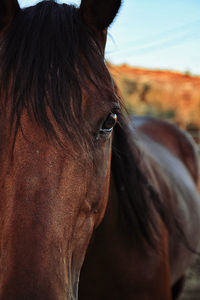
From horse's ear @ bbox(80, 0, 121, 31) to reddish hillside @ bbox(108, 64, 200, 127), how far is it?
19.3 m

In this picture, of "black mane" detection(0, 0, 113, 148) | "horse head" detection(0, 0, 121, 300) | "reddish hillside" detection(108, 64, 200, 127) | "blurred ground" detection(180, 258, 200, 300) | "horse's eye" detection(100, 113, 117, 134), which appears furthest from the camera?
"reddish hillside" detection(108, 64, 200, 127)

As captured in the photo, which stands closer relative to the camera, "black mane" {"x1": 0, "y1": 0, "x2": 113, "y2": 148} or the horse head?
the horse head

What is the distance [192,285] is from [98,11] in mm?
4264

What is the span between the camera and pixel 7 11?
1.44m

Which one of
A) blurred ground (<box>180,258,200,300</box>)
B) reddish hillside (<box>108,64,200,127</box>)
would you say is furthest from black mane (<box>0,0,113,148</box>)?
reddish hillside (<box>108,64,200,127</box>)

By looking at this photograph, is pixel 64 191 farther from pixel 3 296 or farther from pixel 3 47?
pixel 3 47

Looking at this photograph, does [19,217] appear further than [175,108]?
No

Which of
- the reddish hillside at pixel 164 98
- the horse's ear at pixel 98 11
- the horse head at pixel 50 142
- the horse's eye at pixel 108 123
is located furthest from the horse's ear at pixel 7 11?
the reddish hillside at pixel 164 98

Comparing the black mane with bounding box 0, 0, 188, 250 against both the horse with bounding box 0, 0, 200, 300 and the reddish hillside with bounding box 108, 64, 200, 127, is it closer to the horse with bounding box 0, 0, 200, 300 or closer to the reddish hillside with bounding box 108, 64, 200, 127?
the horse with bounding box 0, 0, 200, 300

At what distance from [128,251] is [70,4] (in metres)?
1.40

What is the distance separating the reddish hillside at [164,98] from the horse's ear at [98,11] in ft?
63.5

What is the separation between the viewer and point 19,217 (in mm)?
1069

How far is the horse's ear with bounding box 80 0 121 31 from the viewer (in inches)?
59.3

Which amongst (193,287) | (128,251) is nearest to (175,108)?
(193,287)
